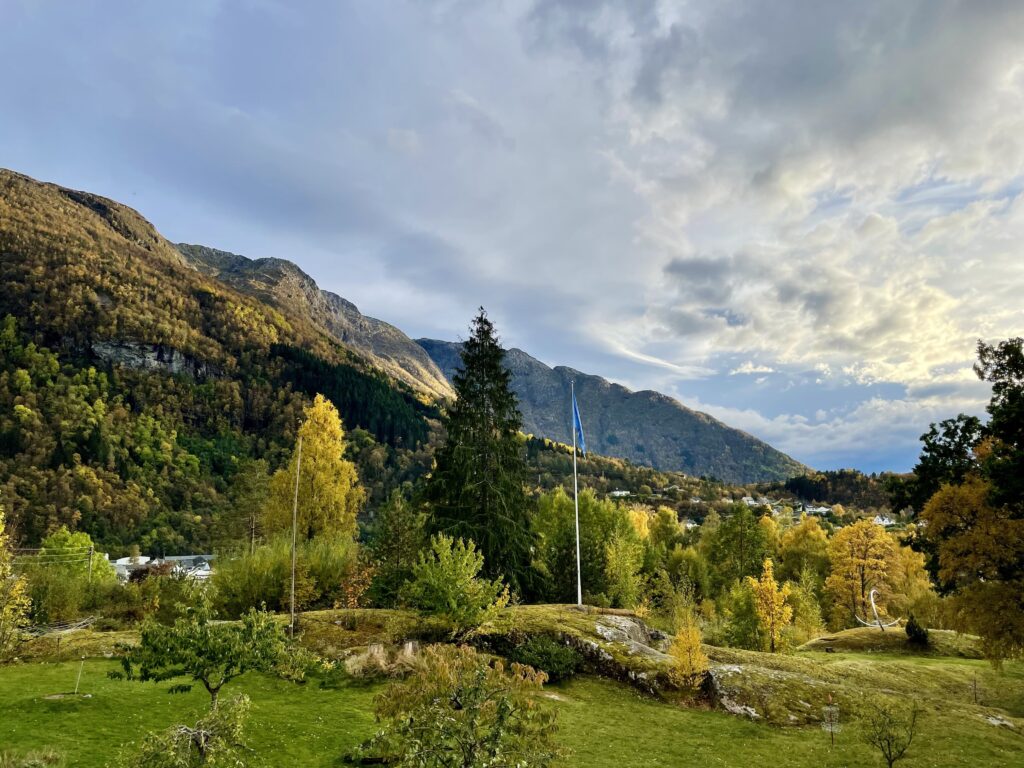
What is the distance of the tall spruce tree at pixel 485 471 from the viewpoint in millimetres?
37478

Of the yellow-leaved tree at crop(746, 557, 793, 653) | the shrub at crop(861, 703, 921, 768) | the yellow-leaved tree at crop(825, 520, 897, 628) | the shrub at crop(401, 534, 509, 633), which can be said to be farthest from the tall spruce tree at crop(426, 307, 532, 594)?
the yellow-leaved tree at crop(825, 520, 897, 628)

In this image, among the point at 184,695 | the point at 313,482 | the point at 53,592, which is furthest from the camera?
the point at 313,482

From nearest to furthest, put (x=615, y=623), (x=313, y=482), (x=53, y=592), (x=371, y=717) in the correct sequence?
(x=371, y=717), (x=615, y=623), (x=53, y=592), (x=313, y=482)

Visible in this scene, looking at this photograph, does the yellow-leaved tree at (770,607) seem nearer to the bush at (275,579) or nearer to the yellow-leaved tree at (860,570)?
the yellow-leaved tree at (860,570)

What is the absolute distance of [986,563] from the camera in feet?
71.8

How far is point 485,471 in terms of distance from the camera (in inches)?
1535

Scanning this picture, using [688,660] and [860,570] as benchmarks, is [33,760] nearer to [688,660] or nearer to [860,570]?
[688,660]

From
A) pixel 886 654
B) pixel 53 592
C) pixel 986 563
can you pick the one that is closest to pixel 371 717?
pixel 986 563

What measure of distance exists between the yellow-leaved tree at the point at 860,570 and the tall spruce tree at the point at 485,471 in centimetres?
4183

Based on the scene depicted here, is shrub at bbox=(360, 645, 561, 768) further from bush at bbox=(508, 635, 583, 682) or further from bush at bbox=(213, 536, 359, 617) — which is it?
bush at bbox=(213, 536, 359, 617)

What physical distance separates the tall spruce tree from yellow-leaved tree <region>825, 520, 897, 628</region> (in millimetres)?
41832

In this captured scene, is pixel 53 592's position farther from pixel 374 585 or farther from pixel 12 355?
pixel 12 355

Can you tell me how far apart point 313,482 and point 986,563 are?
4054 centimetres

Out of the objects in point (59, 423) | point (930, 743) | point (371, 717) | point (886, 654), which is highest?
point (59, 423)
